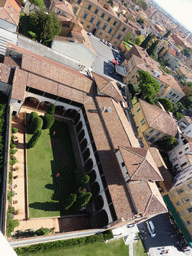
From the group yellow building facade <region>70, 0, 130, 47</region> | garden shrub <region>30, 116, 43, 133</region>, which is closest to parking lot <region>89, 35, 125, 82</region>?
yellow building facade <region>70, 0, 130, 47</region>

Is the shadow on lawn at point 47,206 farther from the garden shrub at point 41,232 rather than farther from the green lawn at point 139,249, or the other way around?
the green lawn at point 139,249

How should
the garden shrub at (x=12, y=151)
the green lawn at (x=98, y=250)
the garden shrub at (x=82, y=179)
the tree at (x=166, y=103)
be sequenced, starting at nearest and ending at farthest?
the green lawn at (x=98, y=250), the garden shrub at (x=12, y=151), the garden shrub at (x=82, y=179), the tree at (x=166, y=103)

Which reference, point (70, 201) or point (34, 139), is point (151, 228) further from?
point (34, 139)

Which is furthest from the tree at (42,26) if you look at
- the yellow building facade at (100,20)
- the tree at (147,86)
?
the tree at (147,86)

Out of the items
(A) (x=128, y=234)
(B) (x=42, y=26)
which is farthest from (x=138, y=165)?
(B) (x=42, y=26)

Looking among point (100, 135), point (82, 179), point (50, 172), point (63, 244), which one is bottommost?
point (63, 244)

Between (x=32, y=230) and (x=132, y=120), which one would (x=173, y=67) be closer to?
(x=132, y=120)

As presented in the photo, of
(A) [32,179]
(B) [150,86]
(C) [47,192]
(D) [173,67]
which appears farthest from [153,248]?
(D) [173,67]
